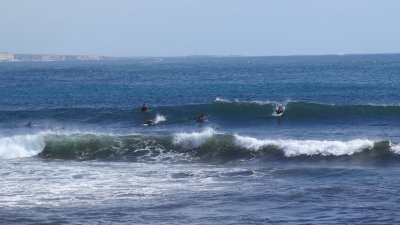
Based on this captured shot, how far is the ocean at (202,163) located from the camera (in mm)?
16062

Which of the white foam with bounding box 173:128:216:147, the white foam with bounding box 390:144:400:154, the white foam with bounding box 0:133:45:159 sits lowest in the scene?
the white foam with bounding box 0:133:45:159

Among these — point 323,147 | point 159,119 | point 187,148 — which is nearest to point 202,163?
point 187,148

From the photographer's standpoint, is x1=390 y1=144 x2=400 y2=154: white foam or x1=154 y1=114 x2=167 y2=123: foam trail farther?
x1=154 y1=114 x2=167 y2=123: foam trail

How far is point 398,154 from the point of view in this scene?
2439cm

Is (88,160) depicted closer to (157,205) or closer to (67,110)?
(157,205)

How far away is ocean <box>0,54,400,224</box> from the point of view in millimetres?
16062

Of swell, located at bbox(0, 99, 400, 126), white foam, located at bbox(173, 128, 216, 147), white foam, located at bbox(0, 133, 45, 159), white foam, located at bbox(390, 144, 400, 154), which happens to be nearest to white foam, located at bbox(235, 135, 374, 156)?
white foam, located at bbox(390, 144, 400, 154)

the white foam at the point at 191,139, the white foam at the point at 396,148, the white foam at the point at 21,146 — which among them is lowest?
the white foam at the point at 21,146

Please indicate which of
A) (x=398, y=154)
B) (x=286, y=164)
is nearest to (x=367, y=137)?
(x=398, y=154)

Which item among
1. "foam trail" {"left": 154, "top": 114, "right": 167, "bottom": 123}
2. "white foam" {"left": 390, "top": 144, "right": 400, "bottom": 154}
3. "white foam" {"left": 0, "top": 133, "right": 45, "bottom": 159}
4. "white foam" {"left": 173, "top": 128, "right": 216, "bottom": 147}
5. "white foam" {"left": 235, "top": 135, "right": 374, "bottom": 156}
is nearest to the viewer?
"white foam" {"left": 390, "top": 144, "right": 400, "bottom": 154}

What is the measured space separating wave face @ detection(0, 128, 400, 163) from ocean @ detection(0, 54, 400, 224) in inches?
2.0

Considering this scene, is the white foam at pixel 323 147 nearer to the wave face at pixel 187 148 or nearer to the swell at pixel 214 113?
the wave face at pixel 187 148

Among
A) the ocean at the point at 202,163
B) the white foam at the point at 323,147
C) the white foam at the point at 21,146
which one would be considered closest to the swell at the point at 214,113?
→ the ocean at the point at 202,163

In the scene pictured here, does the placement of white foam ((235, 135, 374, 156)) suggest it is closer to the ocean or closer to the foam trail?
the ocean
